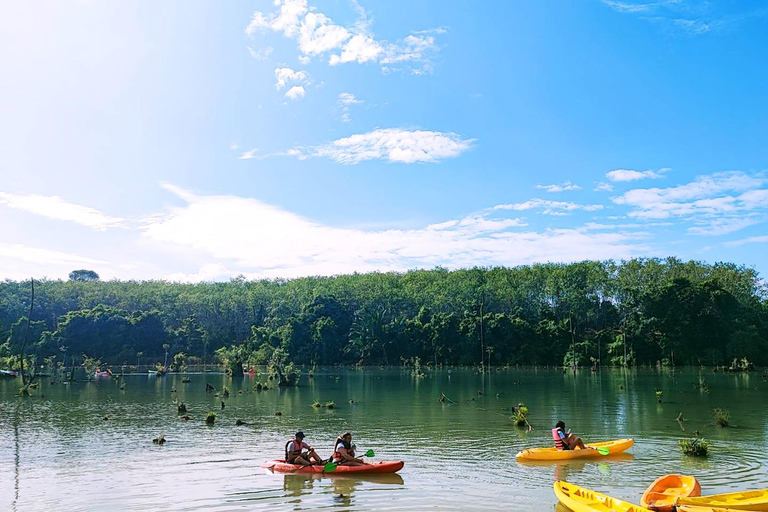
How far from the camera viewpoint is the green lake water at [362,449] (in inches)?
643

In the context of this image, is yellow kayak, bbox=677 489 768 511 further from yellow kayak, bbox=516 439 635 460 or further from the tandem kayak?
the tandem kayak

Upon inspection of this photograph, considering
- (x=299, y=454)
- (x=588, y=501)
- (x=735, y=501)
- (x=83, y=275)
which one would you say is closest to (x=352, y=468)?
(x=299, y=454)

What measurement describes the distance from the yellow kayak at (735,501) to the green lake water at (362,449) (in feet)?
8.66

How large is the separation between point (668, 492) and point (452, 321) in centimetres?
8287

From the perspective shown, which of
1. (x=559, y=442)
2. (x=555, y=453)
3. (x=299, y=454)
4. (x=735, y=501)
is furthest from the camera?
(x=559, y=442)

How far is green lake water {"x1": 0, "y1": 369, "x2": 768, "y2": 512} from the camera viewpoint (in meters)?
16.3

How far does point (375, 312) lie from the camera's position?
104812 millimetres

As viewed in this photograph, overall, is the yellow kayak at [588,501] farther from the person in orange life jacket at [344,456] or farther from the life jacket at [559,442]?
the person in orange life jacket at [344,456]

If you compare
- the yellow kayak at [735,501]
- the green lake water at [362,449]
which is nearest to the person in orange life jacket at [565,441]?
the green lake water at [362,449]

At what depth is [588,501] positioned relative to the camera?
45.8 feet

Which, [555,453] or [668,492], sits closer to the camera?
[668,492]

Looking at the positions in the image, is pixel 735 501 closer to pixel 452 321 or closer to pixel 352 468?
pixel 352 468

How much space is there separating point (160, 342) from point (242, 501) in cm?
9311

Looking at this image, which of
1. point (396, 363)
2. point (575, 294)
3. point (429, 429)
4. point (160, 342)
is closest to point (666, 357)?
point (575, 294)
